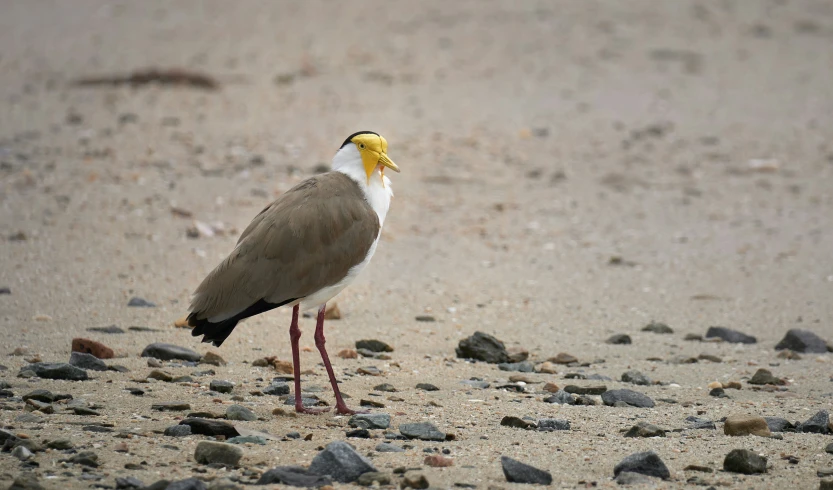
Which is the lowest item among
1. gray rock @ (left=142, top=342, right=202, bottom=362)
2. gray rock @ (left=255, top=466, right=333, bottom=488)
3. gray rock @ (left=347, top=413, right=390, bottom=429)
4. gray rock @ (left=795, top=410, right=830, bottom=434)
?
gray rock @ (left=255, top=466, right=333, bottom=488)

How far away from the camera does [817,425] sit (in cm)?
572

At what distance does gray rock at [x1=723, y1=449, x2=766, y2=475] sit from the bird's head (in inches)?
95.8

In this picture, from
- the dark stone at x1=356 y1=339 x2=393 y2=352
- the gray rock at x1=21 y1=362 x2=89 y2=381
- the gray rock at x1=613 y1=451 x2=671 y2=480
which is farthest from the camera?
the dark stone at x1=356 y1=339 x2=393 y2=352

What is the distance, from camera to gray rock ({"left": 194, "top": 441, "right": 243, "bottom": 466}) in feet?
15.7

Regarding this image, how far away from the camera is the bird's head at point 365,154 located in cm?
627

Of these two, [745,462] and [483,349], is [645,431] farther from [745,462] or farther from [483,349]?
[483,349]

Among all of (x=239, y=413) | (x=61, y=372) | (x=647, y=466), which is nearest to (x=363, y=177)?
(x=239, y=413)

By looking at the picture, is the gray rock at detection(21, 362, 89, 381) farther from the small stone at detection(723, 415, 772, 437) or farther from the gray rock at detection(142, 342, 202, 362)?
the small stone at detection(723, 415, 772, 437)

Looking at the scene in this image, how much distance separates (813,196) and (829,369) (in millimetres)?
5133

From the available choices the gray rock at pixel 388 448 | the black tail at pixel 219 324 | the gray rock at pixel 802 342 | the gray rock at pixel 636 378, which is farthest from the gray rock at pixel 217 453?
the gray rock at pixel 802 342

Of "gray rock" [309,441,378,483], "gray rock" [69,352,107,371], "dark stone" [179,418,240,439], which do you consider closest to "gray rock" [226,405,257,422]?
"dark stone" [179,418,240,439]

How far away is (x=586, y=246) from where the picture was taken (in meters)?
10.5

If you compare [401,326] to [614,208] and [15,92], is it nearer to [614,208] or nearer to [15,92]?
[614,208]

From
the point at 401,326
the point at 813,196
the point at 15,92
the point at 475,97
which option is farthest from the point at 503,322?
the point at 15,92
